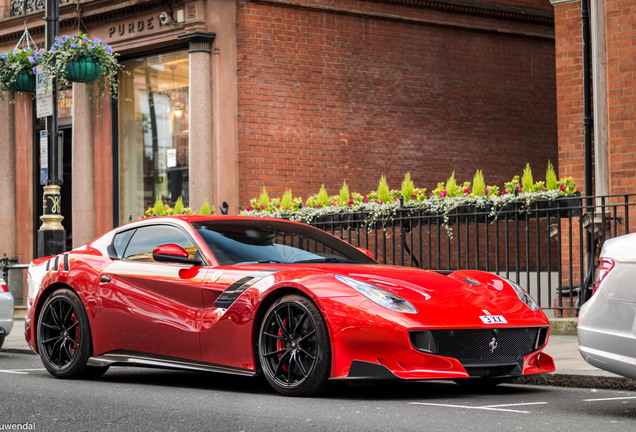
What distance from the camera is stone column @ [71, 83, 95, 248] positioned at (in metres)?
21.0

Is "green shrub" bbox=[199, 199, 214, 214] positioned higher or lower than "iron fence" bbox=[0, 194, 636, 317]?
higher

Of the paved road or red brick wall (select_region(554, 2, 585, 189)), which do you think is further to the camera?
red brick wall (select_region(554, 2, 585, 189))

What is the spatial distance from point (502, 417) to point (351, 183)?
1367 centimetres

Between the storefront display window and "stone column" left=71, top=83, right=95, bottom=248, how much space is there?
64 centimetres

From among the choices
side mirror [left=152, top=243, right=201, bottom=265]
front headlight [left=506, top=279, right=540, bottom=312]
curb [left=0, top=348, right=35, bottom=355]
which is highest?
side mirror [left=152, top=243, right=201, bottom=265]

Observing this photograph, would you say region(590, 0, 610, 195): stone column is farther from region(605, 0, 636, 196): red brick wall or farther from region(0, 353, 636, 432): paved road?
region(0, 353, 636, 432): paved road

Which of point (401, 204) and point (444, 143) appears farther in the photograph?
point (444, 143)

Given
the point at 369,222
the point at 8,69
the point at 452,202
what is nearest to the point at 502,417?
the point at 452,202

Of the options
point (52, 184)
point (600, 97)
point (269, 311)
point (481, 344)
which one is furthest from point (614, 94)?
point (269, 311)

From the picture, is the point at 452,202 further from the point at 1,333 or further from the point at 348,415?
the point at 348,415

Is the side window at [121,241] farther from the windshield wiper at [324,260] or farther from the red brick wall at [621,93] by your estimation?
the red brick wall at [621,93]

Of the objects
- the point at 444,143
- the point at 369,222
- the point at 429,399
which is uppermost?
the point at 444,143

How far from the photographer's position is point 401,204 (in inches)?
534

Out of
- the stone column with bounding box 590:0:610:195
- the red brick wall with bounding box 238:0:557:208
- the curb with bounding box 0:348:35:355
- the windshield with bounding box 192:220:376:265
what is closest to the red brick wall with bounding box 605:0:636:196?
the stone column with bounding box 590:0:610:195
